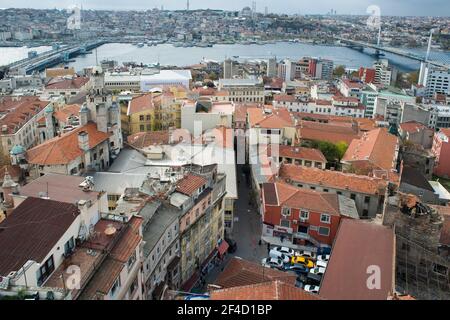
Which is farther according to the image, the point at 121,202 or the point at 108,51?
the point at 108,51

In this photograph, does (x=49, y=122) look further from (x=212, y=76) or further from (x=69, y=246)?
(x=212, y=76)

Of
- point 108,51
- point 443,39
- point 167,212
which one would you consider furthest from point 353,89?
point 443,39

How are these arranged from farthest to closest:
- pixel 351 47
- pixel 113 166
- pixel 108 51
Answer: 1. pixel 351 47
2. pixel 108 51
3. pixel 113 166

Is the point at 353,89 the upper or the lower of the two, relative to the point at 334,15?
lower

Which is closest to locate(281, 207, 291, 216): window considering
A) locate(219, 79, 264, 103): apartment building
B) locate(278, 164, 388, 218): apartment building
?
locate(278, 164, 388, 218): apartment building

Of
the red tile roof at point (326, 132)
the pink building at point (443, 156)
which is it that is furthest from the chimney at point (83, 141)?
the pink building at point (443, 156)
